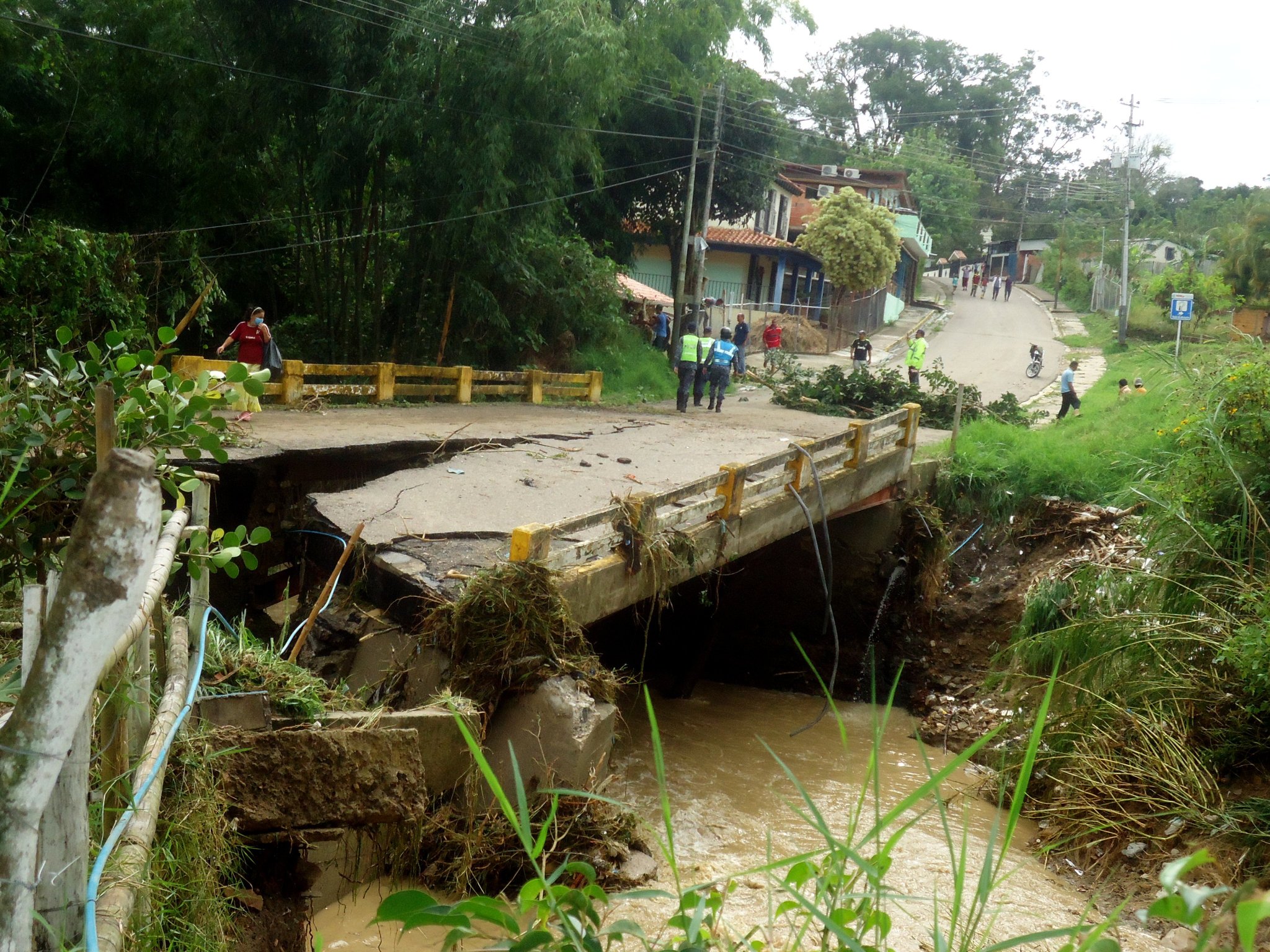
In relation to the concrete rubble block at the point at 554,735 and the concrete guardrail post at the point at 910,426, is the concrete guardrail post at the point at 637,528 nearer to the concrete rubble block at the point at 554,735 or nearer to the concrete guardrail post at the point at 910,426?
the concrete rubble block at the point at 554,735

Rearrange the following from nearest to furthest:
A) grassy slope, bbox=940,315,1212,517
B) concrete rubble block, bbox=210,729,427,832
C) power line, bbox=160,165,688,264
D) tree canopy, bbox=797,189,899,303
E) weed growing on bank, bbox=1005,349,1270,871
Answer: concrete rubble block, bbox=210,729,427,832
weed growing on bank, bbox=1005,349,1270,871
grassy slope, bbox=940,315,1212,517
power line, bbox=160,165,688,264
tree canopy, bbox=797,189,899,303

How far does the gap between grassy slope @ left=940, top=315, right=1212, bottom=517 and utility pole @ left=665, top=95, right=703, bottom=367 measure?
28.1 feet

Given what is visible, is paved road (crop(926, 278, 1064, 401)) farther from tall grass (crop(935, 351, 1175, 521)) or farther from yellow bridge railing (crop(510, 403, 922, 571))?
yellow bridge railing (crop(510, 403, 922, 571))

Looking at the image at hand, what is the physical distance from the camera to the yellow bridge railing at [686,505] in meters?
6.68

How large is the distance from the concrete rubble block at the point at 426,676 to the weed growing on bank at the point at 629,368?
13667mm

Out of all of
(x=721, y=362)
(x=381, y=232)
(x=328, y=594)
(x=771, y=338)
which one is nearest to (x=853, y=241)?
(x=771, y=338)

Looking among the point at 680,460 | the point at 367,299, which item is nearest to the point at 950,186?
the point at 367,299

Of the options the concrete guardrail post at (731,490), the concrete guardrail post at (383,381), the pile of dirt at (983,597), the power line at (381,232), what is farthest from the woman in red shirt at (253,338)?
the pile of dirt at (983,597)

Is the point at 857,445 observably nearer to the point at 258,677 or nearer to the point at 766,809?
the point at 766,809

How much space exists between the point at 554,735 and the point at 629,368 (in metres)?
16.7

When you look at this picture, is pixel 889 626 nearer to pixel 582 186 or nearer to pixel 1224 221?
pixel 582 186

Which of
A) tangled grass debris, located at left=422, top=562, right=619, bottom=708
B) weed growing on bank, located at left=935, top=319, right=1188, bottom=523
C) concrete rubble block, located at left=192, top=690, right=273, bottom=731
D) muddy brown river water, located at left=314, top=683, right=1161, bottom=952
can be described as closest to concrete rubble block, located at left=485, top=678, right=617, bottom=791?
tangled grass debris, located at left=422, top=562, right=619, bottom=708

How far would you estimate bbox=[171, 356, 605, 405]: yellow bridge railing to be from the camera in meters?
12.9

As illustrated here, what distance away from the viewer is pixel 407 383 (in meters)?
16.0
